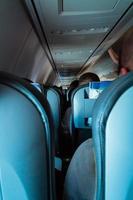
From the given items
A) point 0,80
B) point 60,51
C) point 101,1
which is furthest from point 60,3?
point 60,51

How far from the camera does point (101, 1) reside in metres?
2.36

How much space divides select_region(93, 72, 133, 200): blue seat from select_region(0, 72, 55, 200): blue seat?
157 millimetres

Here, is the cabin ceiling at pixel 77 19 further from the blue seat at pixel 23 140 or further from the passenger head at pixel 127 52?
the blue seat at pixel 23 140

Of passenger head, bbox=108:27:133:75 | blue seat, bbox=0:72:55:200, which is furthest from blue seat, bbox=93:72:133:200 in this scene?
passenger head, bbox=108:27:133:75

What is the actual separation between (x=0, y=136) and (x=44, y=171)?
0.60 ft

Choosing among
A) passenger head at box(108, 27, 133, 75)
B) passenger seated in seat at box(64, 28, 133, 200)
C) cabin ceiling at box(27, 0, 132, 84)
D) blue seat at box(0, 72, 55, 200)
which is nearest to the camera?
blue seat at box(0, 72, 55, 200)

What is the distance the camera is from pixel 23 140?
628 millimetres

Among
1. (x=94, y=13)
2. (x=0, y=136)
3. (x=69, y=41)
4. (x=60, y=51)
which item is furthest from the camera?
(x=60, y=51)

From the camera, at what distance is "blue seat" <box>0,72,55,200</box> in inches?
24.4

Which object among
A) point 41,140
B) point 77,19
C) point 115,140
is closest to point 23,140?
point 41,140

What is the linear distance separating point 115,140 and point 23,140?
27 centimetres

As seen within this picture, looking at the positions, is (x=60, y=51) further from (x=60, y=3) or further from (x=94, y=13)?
(x=60, y=3)

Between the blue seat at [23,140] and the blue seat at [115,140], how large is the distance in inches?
6.2

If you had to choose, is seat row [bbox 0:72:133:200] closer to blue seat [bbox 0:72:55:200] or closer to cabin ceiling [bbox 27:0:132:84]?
blue seat [bbox 0:72:55:200]
